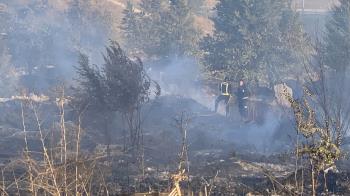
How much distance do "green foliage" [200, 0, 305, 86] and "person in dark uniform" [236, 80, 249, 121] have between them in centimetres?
492

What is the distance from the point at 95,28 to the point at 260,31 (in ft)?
94.5

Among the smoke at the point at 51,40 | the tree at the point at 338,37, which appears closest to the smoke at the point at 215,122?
the tree at the point at 338,37

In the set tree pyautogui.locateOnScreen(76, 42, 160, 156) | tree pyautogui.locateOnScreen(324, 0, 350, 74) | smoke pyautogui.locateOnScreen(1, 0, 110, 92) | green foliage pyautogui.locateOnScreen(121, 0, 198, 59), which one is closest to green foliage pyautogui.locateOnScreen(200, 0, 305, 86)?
tree pyautogui.locateOnScreen(324, 0, 350, 74)

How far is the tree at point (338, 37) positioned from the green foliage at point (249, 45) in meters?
2.52

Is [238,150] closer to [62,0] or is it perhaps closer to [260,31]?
[260,31]

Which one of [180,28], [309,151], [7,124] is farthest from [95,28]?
[309,151]

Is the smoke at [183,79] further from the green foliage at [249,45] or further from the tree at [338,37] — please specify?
the tree at [338,37]

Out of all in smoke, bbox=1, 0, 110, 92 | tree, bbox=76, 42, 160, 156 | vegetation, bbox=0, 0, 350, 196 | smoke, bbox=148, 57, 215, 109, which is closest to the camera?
vegetation, bbox=0, 0, 350, 196

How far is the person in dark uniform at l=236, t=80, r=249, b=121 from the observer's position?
3198 cm

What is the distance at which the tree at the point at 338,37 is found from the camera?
31.2 metres

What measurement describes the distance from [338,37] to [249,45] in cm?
630

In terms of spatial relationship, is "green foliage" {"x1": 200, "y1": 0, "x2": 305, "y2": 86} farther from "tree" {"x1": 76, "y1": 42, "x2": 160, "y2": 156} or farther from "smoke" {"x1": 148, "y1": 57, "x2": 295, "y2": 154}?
"tree" {"x1": 76, "y1": 42, "x2": 160, "y2": 156}

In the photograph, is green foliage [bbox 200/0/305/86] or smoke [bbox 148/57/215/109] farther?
smoke [bbox 148/57/215/109]

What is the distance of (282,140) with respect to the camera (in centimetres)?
2875
